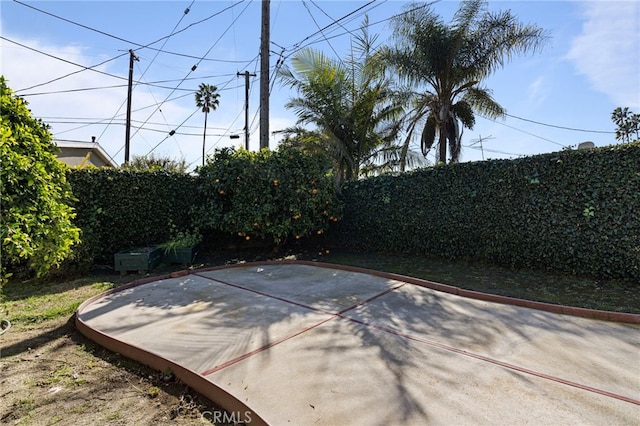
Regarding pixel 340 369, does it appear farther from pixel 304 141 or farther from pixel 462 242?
pixel 304 141

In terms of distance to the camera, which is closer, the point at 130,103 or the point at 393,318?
the point at 393,318

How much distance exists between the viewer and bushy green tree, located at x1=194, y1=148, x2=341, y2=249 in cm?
635

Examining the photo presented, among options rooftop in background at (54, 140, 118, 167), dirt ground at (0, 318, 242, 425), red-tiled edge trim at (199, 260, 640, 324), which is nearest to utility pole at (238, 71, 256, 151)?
rooftop in background at (54, 140, 118, 167)

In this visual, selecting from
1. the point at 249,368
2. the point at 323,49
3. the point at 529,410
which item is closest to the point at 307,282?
the point at 249,368

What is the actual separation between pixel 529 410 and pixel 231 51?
1399 centimetres

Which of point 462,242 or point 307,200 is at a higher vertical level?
point 307,200

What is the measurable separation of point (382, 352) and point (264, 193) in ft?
15.0

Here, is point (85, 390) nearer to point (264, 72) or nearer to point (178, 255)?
point (178, 255)

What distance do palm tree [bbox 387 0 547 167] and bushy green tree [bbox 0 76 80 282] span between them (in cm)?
852

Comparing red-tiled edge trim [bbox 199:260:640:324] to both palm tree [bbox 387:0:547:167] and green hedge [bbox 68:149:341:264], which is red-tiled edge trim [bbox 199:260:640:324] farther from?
palm tree [bbox 387:0:547:167]

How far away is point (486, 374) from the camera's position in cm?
220

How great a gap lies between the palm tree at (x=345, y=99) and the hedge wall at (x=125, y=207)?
429cm

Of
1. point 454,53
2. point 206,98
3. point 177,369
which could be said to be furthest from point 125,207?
point 206,98

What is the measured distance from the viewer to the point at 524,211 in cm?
509
